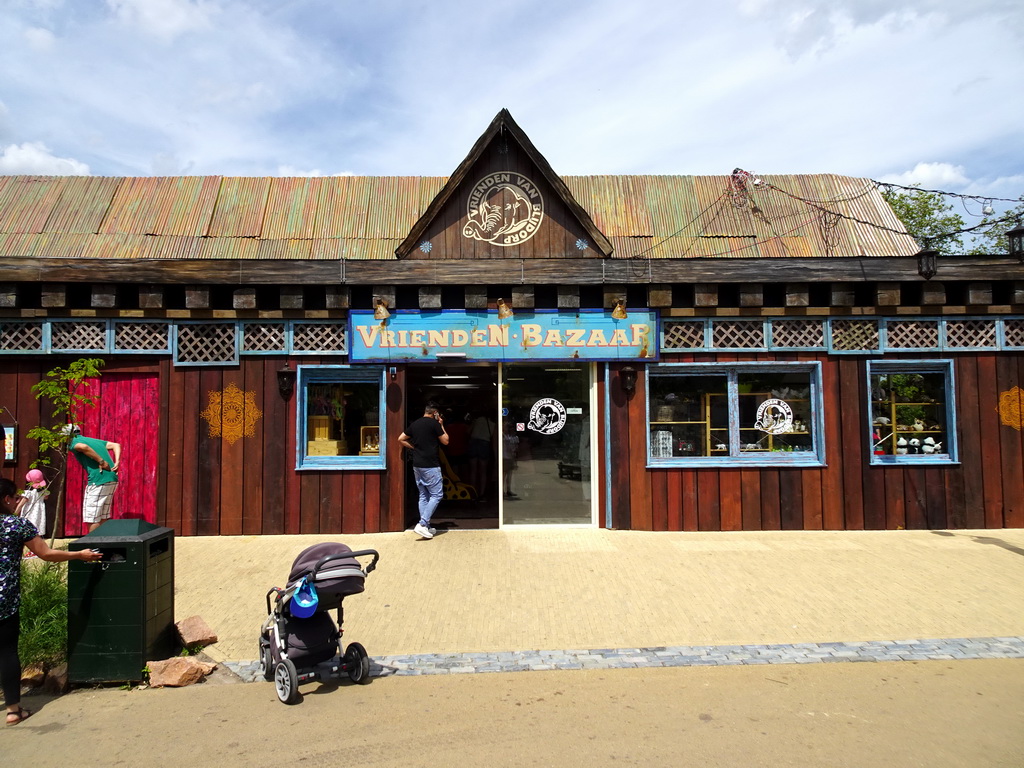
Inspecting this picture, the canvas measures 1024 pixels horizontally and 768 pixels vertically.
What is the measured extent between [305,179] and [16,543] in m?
8.45

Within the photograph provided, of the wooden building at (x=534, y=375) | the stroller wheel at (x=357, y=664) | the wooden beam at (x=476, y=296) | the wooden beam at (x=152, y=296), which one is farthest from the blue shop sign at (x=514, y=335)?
the stroller wheel at (x=357, y=664)

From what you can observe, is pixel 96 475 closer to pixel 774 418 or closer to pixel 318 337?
pixel 318 337

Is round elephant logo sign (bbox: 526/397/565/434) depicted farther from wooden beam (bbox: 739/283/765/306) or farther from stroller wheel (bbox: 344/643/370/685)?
stroller wheel (bbox: 344/643/370/685)

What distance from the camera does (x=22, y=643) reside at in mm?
4918

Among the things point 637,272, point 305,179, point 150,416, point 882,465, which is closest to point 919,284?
point 882,465

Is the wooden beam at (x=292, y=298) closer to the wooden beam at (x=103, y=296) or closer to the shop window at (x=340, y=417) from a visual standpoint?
the shop window at (x=340, y=417)

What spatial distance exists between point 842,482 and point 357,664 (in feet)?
22.9

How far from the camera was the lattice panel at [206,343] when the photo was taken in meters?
8.95

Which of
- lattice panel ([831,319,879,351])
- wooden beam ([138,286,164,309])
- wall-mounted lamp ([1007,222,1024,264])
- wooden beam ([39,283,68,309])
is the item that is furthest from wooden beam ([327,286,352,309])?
wall-mounted lamp ([1007,222,1024,264])

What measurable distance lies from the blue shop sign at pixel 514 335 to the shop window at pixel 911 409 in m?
3.24

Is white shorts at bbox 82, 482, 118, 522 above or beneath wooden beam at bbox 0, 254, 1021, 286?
beneath

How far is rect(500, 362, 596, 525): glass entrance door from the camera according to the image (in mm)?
9141

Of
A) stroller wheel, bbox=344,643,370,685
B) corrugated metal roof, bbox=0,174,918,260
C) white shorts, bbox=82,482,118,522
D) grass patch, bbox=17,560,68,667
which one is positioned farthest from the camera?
corrugated metal roof, bbox=0,174,918,260

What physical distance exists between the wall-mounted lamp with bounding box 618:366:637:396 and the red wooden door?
607 centimetres
